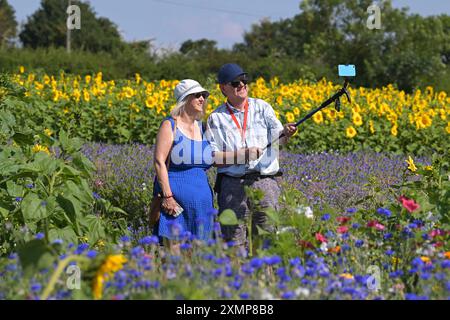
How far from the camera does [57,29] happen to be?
57719mm

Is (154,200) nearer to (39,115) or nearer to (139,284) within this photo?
(139,284)

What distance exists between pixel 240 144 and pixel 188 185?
37cm

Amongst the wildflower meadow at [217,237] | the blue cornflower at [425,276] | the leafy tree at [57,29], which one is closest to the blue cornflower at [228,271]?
the wildflower meadow at [217,237]

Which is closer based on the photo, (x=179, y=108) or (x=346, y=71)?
(x=346, y=71)

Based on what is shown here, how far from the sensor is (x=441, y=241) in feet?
10.4

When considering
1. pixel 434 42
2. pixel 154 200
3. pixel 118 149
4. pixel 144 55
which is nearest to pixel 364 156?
pixel 118 149

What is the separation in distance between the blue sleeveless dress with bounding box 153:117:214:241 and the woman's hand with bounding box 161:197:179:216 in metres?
0.04

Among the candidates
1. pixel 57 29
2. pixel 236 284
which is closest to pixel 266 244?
pixel 236 284

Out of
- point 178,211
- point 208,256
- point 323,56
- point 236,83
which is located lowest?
point 208,256

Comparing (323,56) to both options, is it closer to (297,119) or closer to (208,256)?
(297,119)

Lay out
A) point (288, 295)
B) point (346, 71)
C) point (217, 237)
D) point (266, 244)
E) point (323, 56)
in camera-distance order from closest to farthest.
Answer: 1. point (288, 295)
2. point (217, 237)
3. point (266, 244)
4. point (346, 71)
5. point (323, 56)

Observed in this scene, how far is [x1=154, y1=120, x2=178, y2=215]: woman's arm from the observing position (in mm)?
4289

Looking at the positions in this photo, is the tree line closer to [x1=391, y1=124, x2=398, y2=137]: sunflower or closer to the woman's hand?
[x1=391, y1=124, x2=398, y2=137]: sunflower

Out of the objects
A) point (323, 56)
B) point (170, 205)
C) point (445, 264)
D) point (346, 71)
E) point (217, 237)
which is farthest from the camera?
point (323, 56)
